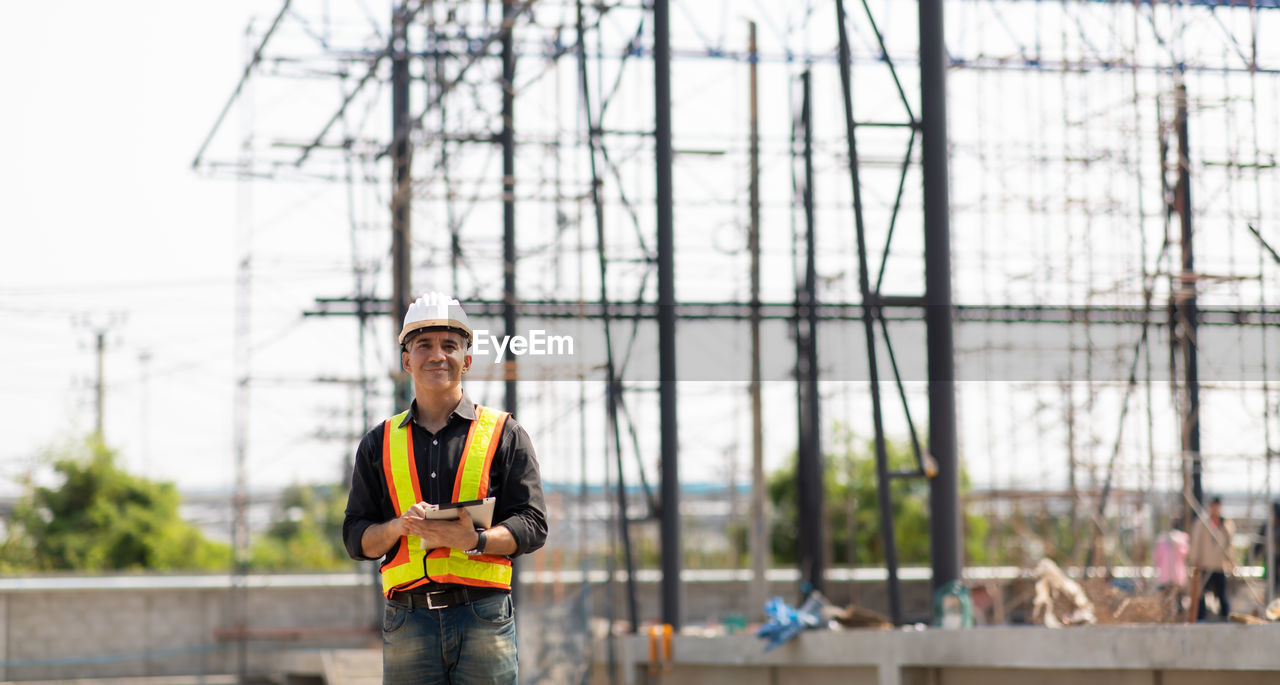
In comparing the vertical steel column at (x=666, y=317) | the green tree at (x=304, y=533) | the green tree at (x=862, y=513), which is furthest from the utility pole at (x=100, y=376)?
the vertical steel column at (x=666, y=317)

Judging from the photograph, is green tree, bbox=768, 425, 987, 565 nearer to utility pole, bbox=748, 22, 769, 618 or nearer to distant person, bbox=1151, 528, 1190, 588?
utility pole, bbox=748, 22, 769, 618

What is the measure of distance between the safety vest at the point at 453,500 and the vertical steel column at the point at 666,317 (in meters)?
13.1

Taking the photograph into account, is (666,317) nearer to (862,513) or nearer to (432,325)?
(432,325)

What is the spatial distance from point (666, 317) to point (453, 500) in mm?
13220

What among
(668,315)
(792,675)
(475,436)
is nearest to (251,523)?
(668,315)

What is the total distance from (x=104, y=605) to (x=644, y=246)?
10848 mm

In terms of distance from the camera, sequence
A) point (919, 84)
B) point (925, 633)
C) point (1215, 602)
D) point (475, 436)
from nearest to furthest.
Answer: point (475, 436) → point (925, 633) → point (919, 84) → point (1215, 602)

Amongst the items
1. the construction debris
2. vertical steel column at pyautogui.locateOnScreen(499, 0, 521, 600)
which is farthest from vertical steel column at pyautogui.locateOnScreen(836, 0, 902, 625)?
vertical steel column at pyautogui.locateOnScreen(499, 0, 521, 600)

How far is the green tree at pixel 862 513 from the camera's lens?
39250mm

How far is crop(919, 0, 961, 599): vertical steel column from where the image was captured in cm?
1420

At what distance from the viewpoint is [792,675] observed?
43.8 feet

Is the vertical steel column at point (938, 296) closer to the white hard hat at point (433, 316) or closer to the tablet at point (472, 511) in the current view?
the white hard hat at point (433, 316)

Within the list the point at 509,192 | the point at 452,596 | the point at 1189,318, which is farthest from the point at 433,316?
the point at 1189,318

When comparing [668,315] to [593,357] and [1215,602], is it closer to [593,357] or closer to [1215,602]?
[593,357]
